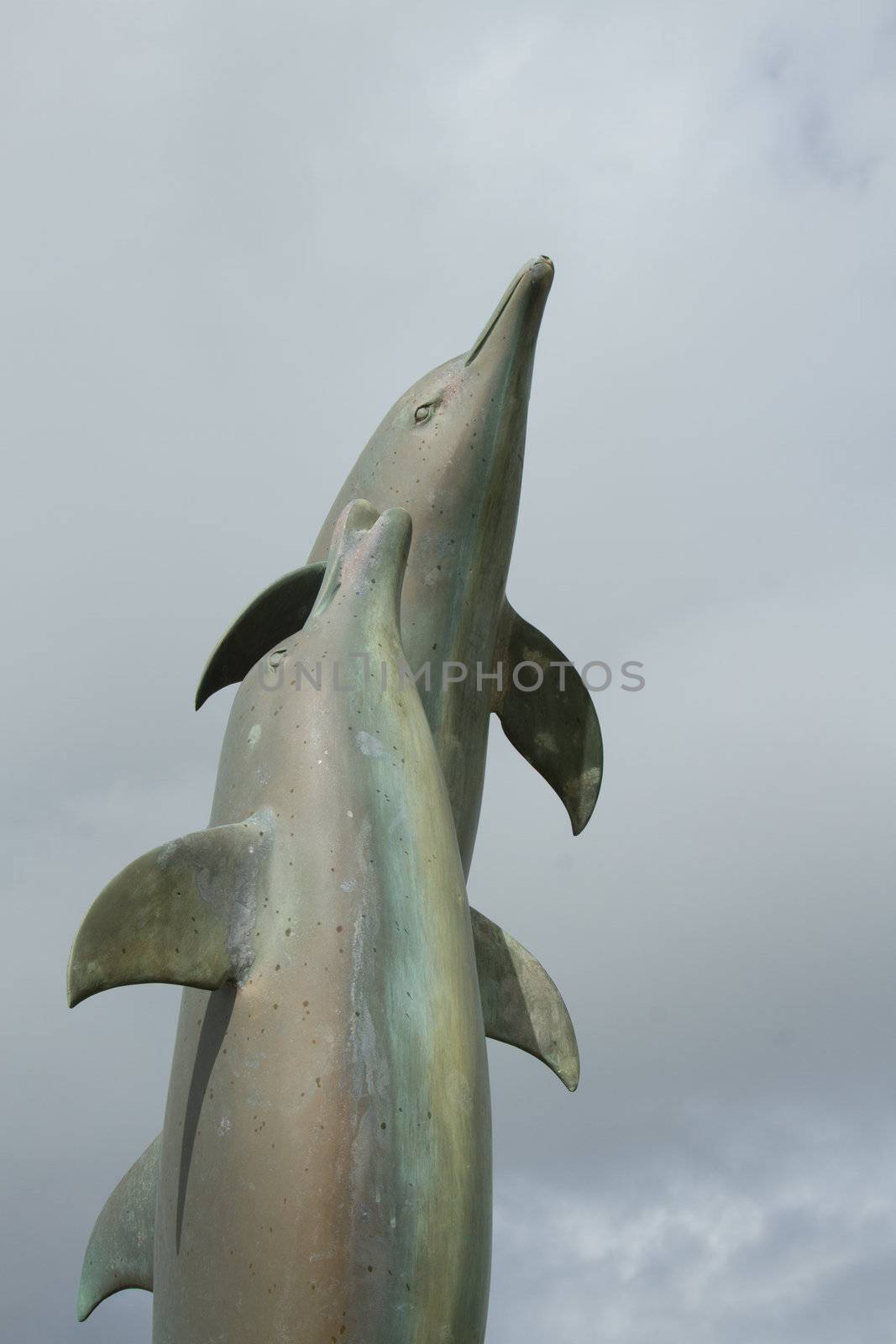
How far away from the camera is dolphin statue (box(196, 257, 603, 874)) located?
915 centimetres

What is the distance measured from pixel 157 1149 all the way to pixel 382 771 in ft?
10.2

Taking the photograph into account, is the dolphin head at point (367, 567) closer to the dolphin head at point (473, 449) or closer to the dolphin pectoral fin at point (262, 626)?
the dolphin pectoral fin at point (262, 626)

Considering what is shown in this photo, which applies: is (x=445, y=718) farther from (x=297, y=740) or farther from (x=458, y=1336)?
(x=458, y=1336)

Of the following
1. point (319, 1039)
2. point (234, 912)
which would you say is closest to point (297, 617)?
point (234, 912)

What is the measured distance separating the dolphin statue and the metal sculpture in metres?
0.93

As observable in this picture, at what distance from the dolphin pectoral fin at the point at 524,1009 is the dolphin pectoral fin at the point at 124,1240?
194cm

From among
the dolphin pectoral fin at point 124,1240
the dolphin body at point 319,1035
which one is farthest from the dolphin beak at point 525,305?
the dolphin pectoral fin at point 124,1240

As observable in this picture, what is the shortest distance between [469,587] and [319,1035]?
3709mm

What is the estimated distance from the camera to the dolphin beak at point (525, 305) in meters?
9.53

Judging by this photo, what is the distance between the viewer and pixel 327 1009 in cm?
633

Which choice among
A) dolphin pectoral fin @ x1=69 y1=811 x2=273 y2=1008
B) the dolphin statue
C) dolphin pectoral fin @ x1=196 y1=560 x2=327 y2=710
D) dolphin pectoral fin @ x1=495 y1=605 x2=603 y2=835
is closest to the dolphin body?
dolphin pectoral fin @ x1=69 y1=811 x2=273 y2=1008

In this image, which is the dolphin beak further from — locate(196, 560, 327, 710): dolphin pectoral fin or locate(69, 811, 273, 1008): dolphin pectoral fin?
locate(69, 811, 273, 1008): dolphin pectoral fin

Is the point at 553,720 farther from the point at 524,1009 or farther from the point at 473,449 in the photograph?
the point at 524,1009

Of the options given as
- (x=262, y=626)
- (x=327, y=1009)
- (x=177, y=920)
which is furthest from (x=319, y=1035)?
(x=262, y=626)
